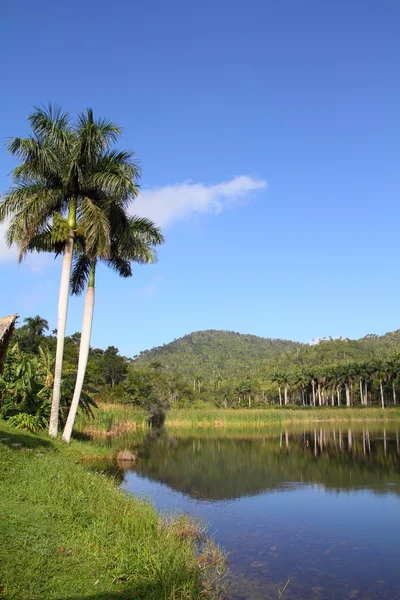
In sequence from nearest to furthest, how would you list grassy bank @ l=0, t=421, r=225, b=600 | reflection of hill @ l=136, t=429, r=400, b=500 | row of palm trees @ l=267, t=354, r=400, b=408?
grassy bank @ l=0, t=421, r=225, b=600, reflection of hill @ l=136, t=429, r=400, b=500, row of palm trees @ l=267, t=354, r=400, b=408

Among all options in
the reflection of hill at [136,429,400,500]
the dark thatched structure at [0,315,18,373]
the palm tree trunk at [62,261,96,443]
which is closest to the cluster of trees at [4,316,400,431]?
the palm tree trunk at [62,261,96,443]

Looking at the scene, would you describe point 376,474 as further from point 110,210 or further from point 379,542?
point 110,210

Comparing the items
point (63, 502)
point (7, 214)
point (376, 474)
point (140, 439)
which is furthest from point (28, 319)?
point (63, 502)

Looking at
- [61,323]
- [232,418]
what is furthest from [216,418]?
[61,323]

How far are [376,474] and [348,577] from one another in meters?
13.5

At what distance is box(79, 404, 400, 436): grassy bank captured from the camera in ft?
116

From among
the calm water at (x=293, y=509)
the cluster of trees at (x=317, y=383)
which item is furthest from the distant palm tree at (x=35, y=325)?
the calm water at (x=293, y=509)

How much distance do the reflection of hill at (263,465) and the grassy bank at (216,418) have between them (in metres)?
3.60

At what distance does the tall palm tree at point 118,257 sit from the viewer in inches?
841

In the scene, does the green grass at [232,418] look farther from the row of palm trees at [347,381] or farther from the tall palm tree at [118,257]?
the tall palm tree at [118,257]

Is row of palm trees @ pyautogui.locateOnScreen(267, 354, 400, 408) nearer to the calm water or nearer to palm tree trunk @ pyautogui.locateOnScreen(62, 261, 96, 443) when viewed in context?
the calm water

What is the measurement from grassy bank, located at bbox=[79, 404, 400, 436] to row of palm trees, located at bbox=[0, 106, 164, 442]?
41.6 ft

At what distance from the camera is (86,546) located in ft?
25.7

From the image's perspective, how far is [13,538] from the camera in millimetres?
7449
